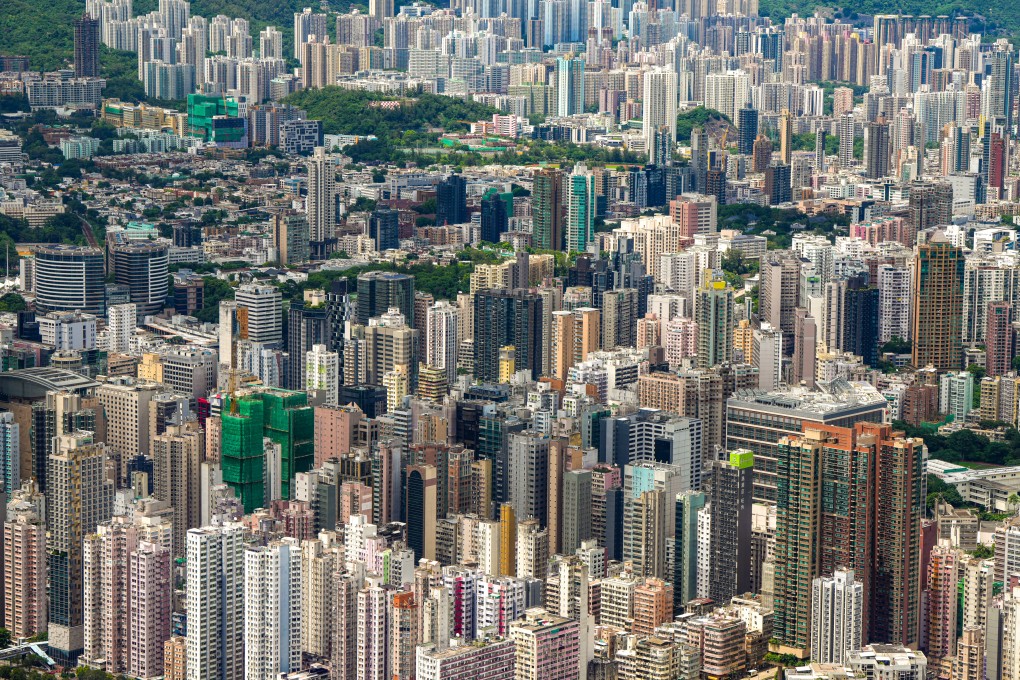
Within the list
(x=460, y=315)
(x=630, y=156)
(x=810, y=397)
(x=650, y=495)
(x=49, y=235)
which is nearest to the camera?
(x=650, y=495)

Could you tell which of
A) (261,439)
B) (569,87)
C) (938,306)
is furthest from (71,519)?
(569,87)

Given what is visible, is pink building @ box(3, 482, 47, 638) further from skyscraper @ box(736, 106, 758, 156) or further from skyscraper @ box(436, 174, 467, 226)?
skyscraper @ box(736, 106, 758, 156)

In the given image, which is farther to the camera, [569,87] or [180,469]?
[569,87]

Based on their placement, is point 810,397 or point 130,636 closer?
point 130,636

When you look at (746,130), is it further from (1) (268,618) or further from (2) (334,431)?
(1) (268,618)

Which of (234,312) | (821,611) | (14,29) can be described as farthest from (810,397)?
(14,29)

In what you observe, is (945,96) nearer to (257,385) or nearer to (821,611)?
(257,385)

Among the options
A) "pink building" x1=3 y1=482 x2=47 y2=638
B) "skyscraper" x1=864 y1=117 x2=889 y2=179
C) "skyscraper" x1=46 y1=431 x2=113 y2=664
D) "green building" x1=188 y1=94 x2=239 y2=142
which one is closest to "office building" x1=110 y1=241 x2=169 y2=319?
"skyscraper" x1=46 y1=431 x2=113 y2=664
